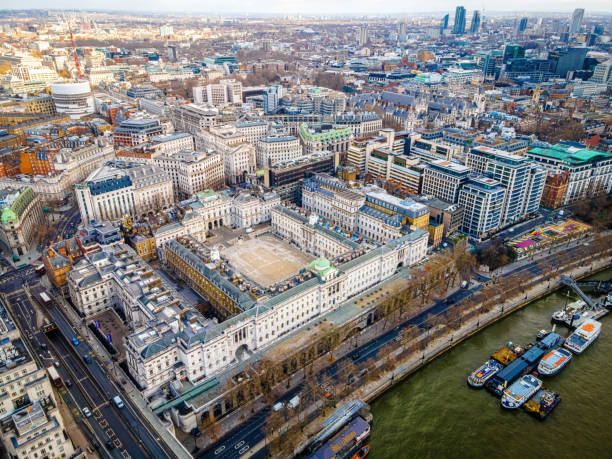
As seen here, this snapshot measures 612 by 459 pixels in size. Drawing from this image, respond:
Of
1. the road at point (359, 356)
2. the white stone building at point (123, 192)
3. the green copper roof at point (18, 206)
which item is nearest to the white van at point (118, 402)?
the road at point (359, 356)

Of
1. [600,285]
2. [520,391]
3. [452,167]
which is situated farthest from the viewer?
[452,167]

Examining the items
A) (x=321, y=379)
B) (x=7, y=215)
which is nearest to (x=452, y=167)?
(x=321, y=379)

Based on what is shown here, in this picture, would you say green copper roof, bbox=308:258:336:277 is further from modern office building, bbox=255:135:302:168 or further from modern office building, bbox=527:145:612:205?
modern office building, bbox=527:145:612:205

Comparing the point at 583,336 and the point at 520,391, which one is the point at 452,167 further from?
the point at 520,391

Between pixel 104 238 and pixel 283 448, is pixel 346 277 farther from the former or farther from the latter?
pixel 104 238

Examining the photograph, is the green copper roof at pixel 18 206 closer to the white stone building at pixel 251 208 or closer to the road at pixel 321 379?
the white stone building at pixel 251 208

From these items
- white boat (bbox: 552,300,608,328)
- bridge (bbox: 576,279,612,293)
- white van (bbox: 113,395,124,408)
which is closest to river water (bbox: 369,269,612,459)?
white boat (bbox: 552,300,608,328)
